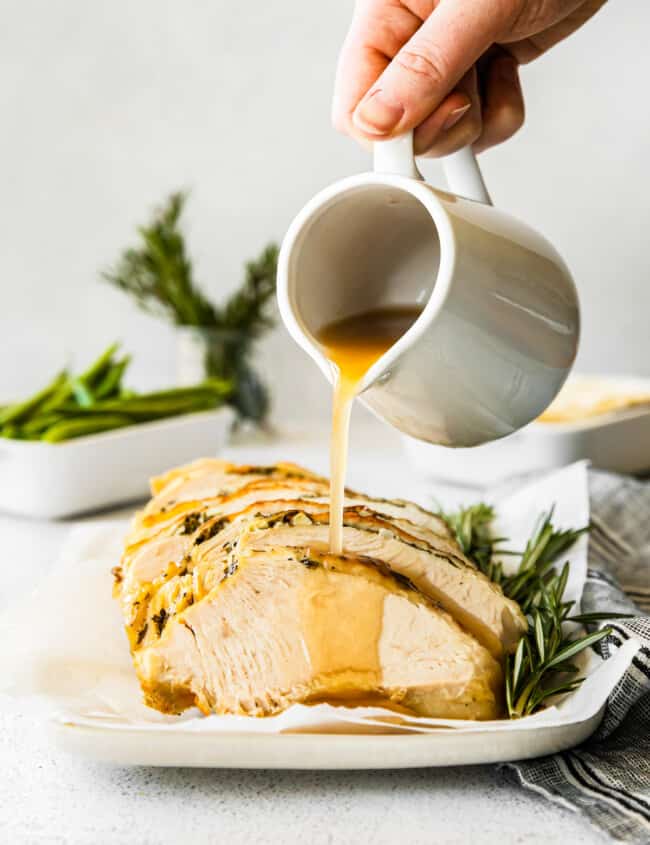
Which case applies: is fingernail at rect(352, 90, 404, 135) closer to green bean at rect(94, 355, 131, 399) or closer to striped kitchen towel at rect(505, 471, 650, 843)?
striped kitchen towel at rect(505, 471, 650, 843)

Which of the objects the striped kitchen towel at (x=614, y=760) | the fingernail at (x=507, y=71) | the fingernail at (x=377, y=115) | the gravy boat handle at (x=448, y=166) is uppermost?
the fingernail at (x=507, y=71)

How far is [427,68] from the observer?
1.35 meters

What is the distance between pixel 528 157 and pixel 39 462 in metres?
2.03

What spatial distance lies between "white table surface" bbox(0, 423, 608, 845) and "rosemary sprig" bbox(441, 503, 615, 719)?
0.36 feet

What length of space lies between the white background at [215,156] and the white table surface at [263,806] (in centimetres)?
255

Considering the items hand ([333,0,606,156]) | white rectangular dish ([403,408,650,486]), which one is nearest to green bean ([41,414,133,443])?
white rectangular dish ([403,408,650,486])

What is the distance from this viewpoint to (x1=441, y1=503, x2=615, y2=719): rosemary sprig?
1172 millimetres

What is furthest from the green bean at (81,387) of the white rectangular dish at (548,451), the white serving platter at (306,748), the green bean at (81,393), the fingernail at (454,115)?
the white serving platter at (306,748)

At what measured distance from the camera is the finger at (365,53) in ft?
→ 4.90

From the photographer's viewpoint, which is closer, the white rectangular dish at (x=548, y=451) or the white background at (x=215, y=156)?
the white rectangular dish at (x=548, y=451)

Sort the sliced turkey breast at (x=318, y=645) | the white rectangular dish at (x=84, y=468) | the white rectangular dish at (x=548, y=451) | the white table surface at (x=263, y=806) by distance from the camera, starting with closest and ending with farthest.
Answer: the white table surface at (x=263, y=806) < the sliced turkey breast at (x=318, y=645) < the white rectangular dish at (x=84, y=468) < the white rectangular dish at (x=548, y=451)

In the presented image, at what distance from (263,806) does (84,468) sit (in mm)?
1278

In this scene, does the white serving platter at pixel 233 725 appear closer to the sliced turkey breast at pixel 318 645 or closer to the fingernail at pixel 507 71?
the sliced turkey breast at pixel 318 645

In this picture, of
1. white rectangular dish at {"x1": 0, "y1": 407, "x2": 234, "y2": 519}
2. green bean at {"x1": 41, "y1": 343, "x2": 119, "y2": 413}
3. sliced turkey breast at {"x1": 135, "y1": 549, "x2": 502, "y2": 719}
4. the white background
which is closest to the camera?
sliced turkey breast at {"x1": 135, "y1": 549, "x2": 502, "y2": 719}
